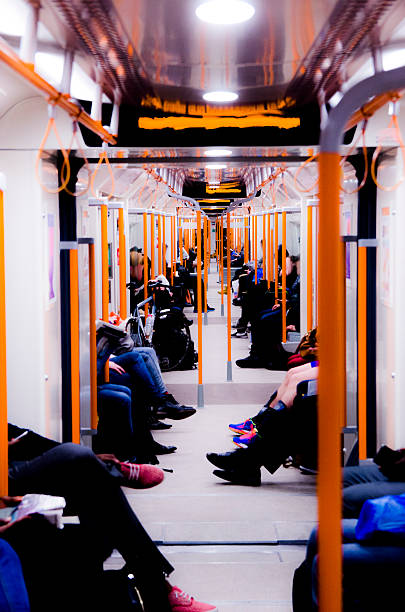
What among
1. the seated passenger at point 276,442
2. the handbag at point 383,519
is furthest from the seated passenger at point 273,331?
the handbag at point 383,519

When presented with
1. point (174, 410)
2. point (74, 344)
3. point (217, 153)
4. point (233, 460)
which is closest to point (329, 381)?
point (217, 153)

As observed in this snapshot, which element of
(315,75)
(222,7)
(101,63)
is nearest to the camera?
(222,7)

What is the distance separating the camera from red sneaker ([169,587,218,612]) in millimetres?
3131

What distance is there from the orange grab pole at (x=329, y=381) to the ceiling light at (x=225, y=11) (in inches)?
41.1

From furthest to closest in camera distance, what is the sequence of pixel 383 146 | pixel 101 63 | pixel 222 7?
pixel 383 146 < pixel 101 63 < pixel 222 7

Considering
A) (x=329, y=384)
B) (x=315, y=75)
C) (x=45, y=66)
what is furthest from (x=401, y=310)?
(x=329, y=384)

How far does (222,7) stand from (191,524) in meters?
2.90

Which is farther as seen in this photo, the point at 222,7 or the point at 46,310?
the point at 46,310

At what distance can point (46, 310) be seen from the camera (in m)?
4.34

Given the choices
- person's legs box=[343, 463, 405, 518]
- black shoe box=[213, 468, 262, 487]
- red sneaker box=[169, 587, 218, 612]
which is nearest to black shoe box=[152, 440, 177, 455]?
black shoe box=[213, 468, 262, 487]

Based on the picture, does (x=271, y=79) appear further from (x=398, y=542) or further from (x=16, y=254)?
(x=398, y=542)

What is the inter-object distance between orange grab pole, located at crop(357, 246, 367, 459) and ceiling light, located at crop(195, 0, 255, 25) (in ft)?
6.98

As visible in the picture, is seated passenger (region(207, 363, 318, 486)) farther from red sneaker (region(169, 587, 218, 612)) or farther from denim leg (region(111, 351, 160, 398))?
red sneaker (region(169, 587, 218, 612))

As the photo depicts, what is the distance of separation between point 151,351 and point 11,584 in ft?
14.4
